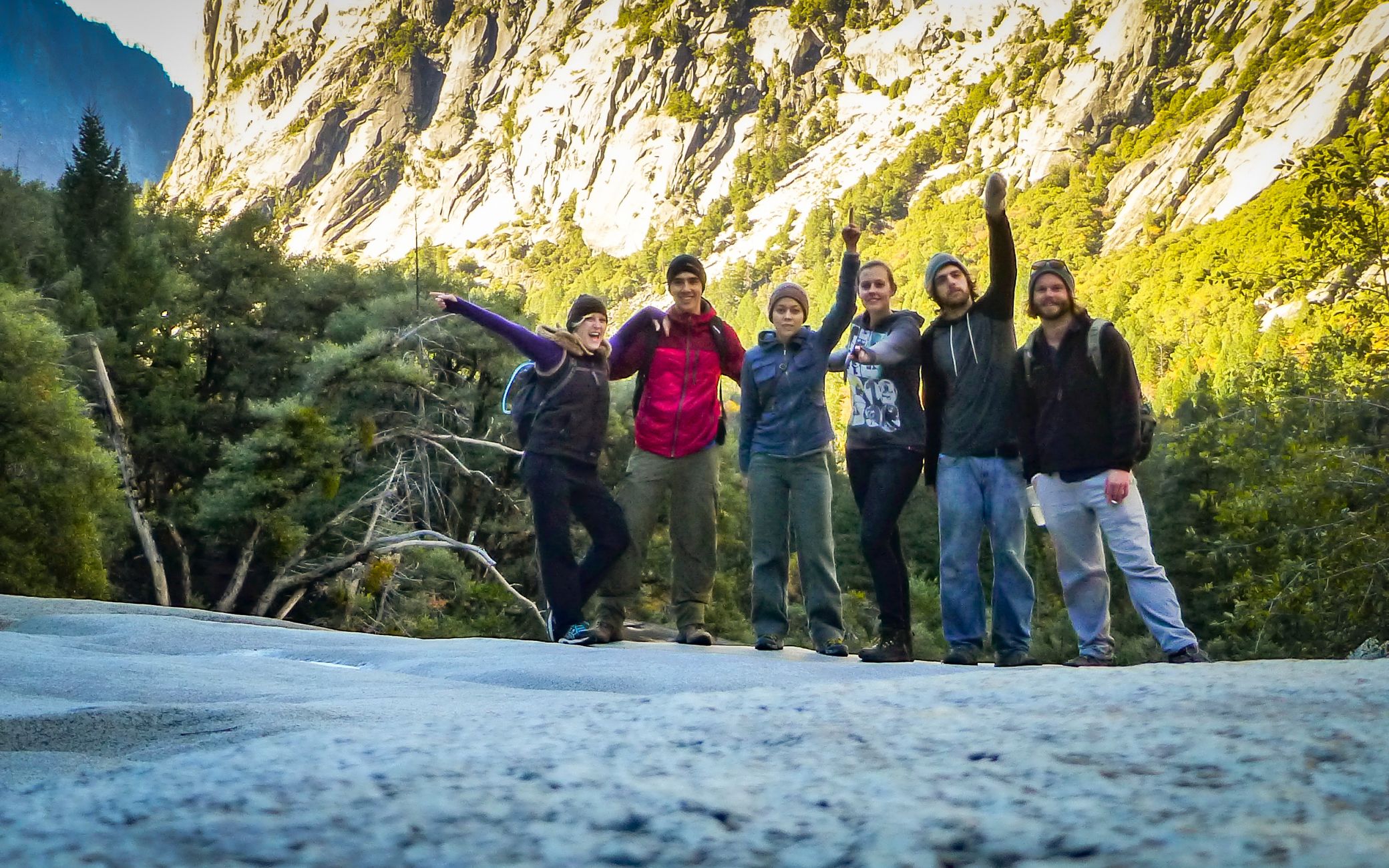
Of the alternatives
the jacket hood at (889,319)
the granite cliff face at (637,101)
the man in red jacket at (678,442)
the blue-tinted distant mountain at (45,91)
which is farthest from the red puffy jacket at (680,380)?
the blue-tinted distant mountain at (45,91)

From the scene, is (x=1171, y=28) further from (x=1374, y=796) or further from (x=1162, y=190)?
(x=1374, y=796)

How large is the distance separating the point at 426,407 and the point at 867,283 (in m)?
19.7

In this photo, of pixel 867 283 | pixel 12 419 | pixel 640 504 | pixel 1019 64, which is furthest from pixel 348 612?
pixel 1019 64

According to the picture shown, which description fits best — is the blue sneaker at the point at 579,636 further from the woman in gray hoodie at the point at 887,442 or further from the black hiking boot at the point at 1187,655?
the black hiking boot at the point at 1187,655

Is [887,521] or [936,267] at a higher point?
[936,267]

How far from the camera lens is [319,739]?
2150 millimetres

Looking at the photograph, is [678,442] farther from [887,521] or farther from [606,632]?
[887,521]

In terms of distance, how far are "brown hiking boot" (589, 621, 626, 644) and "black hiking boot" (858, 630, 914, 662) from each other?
5.09ft

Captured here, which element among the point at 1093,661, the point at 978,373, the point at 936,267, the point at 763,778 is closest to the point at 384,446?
the point at 936,267

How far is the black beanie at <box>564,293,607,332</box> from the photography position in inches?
285

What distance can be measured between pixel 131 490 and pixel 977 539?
64.5 ft

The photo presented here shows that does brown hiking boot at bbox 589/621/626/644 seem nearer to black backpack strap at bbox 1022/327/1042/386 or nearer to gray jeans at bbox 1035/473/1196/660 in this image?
gray jeans at bbox 1035/473/1196/660

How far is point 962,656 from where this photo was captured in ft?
18.7

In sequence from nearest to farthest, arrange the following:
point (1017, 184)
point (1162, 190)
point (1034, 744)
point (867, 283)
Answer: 1. point (1034, 744)
2. point (867, 283)
3. point (1162, 190)
4. point (1017, 184)
